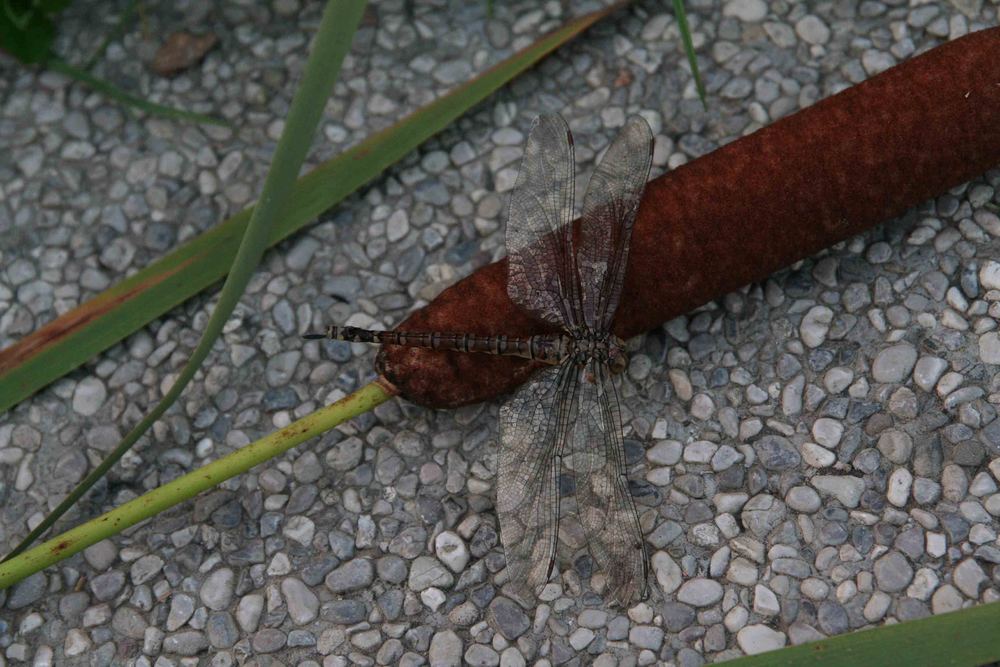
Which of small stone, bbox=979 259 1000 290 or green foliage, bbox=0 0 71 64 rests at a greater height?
green foliage, bbox=0 0 71 64

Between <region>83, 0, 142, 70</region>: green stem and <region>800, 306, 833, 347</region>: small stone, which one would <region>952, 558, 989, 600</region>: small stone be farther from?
<region>83, 0, 142, 70</region>: green stem

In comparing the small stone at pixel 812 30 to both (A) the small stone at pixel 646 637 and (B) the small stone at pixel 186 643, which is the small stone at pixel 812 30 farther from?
(B) the small stone at pixel 186 643

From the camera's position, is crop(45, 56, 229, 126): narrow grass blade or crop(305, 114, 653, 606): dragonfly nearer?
crop(305, 114, 653, 606): dragonfly

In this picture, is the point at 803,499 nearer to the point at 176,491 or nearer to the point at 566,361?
the point at 566,361

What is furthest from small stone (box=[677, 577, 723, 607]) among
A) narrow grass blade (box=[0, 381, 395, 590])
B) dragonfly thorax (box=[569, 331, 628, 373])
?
narrow grass blade (box=[0, 381, 395, 590])

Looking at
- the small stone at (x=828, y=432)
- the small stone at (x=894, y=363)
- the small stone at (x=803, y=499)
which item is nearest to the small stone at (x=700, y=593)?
the small stone at (x=803, y=499)

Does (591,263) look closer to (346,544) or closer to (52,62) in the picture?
(346,544)
